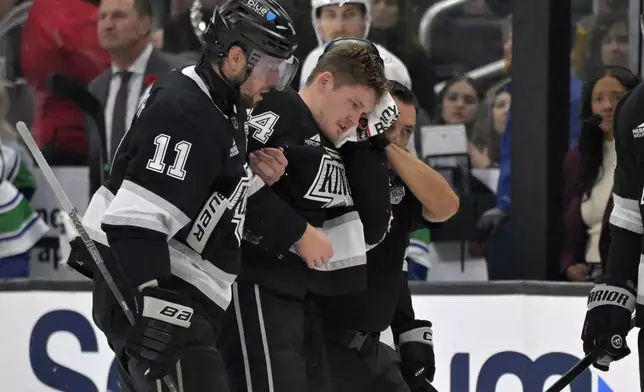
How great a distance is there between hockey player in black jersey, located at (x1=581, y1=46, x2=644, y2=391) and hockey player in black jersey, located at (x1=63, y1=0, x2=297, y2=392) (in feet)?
2.79

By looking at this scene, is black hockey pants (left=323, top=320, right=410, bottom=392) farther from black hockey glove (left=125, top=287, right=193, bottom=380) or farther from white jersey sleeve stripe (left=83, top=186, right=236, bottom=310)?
black hockey glove (left=125, top=287, right=193, bottom=380)

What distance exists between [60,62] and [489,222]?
1716mm

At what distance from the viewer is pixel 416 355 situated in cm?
327

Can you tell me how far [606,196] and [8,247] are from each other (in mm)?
2105

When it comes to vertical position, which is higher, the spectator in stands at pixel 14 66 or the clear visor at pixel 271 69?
the clear visor at pixel 271 69

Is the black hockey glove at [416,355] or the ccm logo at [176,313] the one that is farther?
the black hockey glove at [416,355]

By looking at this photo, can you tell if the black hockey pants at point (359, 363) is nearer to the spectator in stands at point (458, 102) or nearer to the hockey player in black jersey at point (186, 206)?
the hockey player in black jersey at point (186, 206)

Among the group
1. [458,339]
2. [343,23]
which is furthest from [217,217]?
[343,23]

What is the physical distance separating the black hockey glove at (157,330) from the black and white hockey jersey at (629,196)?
1.09 meters

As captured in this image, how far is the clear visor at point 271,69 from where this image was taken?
8.64ft

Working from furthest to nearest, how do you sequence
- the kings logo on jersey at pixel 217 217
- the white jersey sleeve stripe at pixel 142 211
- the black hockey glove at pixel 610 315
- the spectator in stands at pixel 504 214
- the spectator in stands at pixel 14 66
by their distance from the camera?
the spectator in stands at pixel 14 66 < the spectator in stands at pixel 504 214 < the black hockey glove at pixel 610 315 < the kings logo on jersey at pixel 217 217 < the white jersey sleeve stripe at pixel 142 211

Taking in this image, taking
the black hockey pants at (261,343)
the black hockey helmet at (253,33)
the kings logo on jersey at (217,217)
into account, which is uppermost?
the black hockey helmet at (253,33)

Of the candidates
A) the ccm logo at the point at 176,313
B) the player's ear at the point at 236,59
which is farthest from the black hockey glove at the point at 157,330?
the player's ear at the point at 236,59

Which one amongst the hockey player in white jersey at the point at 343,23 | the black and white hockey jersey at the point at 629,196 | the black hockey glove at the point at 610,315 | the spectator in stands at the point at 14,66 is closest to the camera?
the black and white hockey jersey at the point at 629,196
